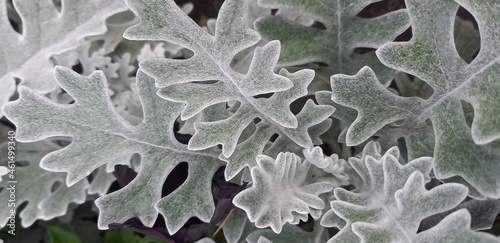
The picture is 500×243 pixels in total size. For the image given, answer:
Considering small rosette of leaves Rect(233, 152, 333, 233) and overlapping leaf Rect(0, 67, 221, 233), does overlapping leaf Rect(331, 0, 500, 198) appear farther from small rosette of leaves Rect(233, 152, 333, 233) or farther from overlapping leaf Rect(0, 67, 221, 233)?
overlapping leaf Rect(0, 67, 221, 233)

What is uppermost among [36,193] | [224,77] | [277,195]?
[224,77]

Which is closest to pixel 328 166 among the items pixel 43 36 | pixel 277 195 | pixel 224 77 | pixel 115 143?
pixel 277 195

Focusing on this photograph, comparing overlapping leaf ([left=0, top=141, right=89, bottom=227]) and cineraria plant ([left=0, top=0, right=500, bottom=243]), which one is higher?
cineraria plant ([left=0, top=0, right=500, bottom=243])

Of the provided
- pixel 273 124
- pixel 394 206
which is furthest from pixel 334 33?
pixel 394 206

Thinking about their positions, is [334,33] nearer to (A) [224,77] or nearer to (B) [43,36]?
(A) [224,77]

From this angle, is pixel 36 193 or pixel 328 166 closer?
pixel 328 166

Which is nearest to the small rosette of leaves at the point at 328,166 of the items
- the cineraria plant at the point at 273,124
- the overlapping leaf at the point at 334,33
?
the cineraria plant at the point at 273,124

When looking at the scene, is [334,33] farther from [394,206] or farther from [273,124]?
[394,206]

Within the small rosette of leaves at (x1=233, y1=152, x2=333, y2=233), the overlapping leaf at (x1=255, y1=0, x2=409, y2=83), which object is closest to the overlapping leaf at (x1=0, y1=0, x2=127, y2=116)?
the overlapping leaf at (x1=255, y1=0, x2=409, y2=83)

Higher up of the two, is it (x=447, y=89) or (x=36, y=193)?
(x=447, y=89)
